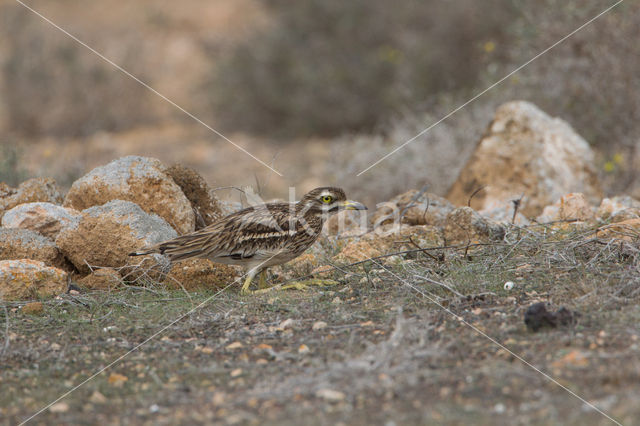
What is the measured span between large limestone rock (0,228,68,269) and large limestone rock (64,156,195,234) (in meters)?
0.56

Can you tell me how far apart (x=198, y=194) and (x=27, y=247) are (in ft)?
4.55

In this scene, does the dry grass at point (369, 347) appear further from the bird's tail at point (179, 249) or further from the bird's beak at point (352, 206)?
the bird's beak at point (352, 206)

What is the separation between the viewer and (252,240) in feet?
16.4

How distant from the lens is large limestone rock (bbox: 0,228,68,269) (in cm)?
517

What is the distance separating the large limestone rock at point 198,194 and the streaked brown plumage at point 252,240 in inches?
30.0

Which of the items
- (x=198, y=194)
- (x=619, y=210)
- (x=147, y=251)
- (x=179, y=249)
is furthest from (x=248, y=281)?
(x=619, y=210)

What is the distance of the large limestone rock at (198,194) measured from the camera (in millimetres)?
5844

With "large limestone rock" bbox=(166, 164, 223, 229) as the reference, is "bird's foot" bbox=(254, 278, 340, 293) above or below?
below

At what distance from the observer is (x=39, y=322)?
432cm

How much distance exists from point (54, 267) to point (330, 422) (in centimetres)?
291

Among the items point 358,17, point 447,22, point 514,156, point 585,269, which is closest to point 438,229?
point 585,269

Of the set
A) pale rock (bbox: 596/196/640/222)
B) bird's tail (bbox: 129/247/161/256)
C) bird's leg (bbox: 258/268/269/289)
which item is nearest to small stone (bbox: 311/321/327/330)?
bird's leg (bbox: 258/268/269/289)

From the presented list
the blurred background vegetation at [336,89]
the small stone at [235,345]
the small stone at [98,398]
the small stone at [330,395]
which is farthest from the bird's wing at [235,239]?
the blurred background vegetation at [336,89]

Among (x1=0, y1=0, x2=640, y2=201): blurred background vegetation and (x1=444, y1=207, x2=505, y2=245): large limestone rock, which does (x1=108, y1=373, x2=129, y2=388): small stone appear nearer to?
(x1=444, y1=207, x2=505, y2=245): large limestone rock
